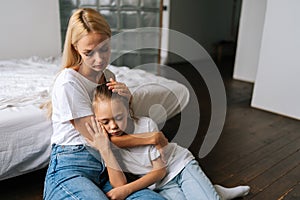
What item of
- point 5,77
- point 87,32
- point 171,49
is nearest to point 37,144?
point 87,32

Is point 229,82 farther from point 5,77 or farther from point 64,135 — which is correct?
point 64,135

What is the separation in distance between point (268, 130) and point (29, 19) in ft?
8.07

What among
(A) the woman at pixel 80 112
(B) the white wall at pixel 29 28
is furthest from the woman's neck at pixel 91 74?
(B) the white wall at pixel 29 28

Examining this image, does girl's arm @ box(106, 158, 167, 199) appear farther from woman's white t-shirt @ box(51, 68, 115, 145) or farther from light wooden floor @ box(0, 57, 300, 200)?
light wooden floor @ box(0, 57, 300, 200)

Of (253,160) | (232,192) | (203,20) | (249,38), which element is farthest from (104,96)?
(203,20)

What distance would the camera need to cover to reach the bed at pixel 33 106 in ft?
3.98

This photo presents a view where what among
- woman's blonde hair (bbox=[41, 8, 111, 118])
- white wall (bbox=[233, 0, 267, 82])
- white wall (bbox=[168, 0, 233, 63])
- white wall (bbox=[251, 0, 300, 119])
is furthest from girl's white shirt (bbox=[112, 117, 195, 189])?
white wall (bbox=[168, 0, 233, 63])

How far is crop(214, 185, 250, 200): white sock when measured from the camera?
4.22 feet

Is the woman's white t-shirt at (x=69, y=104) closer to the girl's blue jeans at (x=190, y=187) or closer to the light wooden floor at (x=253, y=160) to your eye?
the girl's blue jeans at (x=190, y=187)

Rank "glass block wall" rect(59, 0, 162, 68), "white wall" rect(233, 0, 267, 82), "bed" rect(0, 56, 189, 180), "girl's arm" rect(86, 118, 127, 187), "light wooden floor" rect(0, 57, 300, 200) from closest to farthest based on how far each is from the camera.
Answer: "girl's arm" rect(86, 118, 127, 187), "bed" rect(0, 56, 189, 180), "light wooden floor" rect(0, 57, 300, 200), "glass block wall" rect(59, 0, 162, 68), "white wall" rect(233, 0, 267, 82)

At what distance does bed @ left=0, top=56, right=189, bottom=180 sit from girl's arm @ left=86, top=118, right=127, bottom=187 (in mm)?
354

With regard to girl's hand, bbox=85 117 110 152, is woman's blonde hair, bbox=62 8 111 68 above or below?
→ above

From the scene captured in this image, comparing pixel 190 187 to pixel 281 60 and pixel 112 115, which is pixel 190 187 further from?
pixel 281 60

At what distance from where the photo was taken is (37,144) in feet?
4.17
